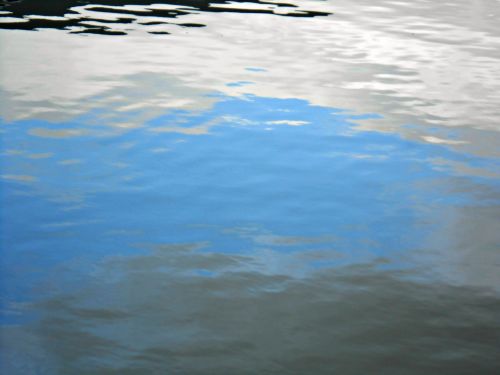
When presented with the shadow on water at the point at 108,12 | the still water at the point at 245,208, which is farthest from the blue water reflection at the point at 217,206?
the shadow on water at the point at 108,12

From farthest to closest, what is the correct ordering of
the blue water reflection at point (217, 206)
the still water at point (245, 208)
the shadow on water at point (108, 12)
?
the shadow on water at point (108, 12)
the blue water reflection at point (217, 206)
the still water at point (245, 208)

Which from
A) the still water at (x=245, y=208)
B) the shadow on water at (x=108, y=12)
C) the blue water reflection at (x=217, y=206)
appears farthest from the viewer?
the shadow on water at (x=108, y=12)

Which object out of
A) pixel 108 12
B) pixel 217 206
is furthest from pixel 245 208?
pixel 108 12

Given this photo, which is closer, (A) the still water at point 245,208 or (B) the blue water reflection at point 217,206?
(A) the still water at point 245,208

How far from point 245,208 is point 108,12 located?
275 inches

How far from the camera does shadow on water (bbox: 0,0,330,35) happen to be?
9555 mm

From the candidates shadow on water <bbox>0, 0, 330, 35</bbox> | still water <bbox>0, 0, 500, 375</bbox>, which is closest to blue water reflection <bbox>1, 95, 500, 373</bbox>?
still water <bbox>0, 0, 500, 375</bbox>

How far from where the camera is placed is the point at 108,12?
10664 millimetres

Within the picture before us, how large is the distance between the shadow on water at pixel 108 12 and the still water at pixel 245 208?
0.82m

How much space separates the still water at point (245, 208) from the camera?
10.2 feet

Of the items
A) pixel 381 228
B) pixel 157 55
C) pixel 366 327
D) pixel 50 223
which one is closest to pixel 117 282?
pixel 50 223

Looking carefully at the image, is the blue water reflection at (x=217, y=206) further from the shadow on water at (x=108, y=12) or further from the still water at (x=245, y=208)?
the shadow on water at (x=108, y=12)

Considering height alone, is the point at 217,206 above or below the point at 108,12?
below

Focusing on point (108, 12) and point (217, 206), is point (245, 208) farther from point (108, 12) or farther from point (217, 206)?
point (108, 12)
